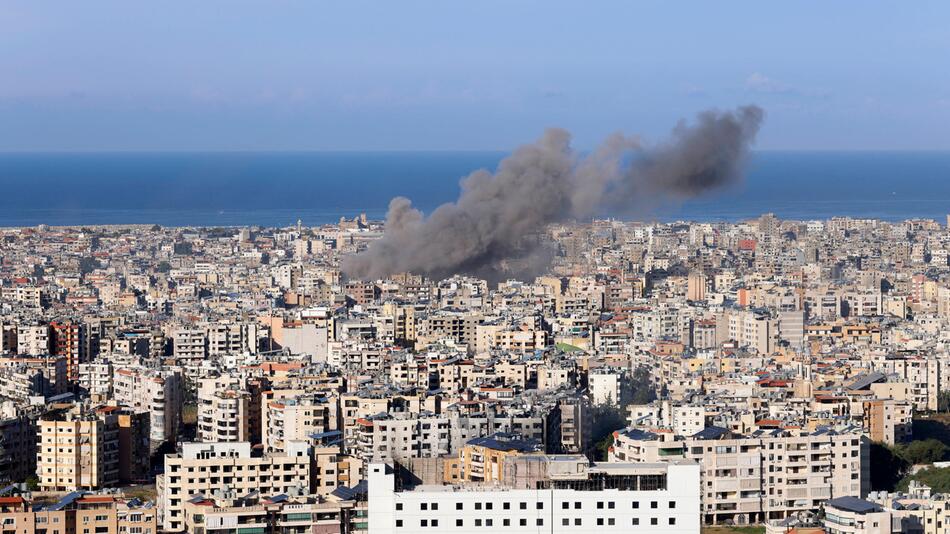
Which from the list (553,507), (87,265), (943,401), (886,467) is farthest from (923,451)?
(87,265)

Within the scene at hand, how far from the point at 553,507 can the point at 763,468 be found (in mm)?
10604

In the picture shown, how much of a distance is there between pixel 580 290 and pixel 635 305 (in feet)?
7.03

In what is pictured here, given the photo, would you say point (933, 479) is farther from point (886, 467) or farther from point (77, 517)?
point (77, 517)

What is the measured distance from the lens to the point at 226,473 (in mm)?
26562

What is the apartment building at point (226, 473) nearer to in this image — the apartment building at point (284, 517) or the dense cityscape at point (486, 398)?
the dense cityscape at point (486, 398)

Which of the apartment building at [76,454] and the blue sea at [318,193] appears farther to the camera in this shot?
the blue sea at [318,193]

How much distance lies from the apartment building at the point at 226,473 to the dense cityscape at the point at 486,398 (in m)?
0.03

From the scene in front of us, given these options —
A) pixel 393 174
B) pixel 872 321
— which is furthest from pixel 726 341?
pixel 393 174

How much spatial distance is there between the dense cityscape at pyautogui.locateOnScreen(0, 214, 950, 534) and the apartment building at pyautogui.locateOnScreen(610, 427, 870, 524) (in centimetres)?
3

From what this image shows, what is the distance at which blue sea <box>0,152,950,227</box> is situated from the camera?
336ft

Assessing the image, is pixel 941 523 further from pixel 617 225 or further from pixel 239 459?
pixel 617 225

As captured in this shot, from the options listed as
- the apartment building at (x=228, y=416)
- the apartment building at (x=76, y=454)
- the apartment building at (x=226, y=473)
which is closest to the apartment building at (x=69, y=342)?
the apartment building at (x=228, y=416)

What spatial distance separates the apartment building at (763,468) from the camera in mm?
27797

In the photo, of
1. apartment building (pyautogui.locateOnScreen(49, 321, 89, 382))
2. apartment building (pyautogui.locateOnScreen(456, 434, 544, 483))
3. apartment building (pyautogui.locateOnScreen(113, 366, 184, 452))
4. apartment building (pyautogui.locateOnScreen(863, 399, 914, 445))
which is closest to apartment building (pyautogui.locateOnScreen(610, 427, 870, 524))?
apartment building (pyautogui.locateOnScreen(456, 434, 544, 483))
